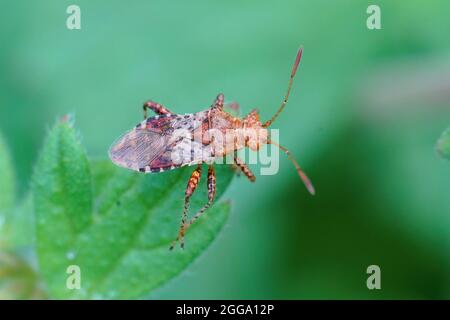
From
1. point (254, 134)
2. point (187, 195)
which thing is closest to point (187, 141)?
point (254, 134)

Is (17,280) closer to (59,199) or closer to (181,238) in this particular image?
(59,199)

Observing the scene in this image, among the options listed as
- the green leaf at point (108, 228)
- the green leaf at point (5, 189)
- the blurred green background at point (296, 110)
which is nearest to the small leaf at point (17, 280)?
the green leaf at point (108, 228)

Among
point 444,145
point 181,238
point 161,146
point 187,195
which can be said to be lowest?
point 181,238

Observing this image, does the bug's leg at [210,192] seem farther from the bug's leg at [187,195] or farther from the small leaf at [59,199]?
the small leaf at [59,199]

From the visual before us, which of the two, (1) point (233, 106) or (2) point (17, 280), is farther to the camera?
(1) point (233, 106)

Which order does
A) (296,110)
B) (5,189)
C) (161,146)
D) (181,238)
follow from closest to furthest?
(181,238)
(5,189)
(161,146)
(296,110)
